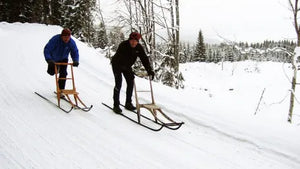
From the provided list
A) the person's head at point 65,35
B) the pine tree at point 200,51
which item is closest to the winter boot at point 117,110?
the person's head at point 65,35

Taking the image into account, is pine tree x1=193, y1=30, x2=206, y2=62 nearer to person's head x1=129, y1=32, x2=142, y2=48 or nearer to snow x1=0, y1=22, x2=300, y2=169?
snow x1=0, y1=22, x2=300, y2=169

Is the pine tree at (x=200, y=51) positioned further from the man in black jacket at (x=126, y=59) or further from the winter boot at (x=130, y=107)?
the man in black jacket at (x=126, y=59)

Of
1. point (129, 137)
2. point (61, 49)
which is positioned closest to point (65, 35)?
point (61, 49)

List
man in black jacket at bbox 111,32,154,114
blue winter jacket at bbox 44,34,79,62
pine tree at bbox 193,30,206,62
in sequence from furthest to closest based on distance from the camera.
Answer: pine tree at bbox 193,30,206,62
blue winter jacket at bbox 44,34,79,62
man in black jacket at bbox 111,32,154,114

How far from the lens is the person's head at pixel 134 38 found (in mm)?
6059

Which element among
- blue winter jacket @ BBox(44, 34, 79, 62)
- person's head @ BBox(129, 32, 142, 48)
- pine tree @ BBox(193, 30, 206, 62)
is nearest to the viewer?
person's head @ BBox(129, 32, 142, 48)

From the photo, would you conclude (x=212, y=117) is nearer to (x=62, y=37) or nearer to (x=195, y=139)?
(x=195, y=139)

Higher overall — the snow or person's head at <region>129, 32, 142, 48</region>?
person's head at <region>129, 32, 142, 48</region>

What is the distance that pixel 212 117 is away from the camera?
21.6 ft

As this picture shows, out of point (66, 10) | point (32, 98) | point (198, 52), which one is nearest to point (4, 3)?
point (66, 10)

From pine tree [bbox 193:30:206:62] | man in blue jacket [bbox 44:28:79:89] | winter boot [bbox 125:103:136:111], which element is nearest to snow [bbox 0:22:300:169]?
winter boot [bbox 125:103:136:111]

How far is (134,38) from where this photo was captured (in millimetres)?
6078

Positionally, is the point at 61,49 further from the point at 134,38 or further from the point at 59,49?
the point at 134,38

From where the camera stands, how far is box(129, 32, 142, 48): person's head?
6.06 metres
